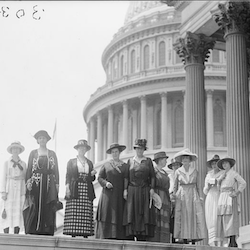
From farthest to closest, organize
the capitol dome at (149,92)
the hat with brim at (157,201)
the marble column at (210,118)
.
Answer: the capitol dome at (149,92) < the marble column at (210,118) < the hat with brim at (157,201)

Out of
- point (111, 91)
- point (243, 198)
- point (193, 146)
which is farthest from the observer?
point (111, 91)

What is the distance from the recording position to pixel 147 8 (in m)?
81.1

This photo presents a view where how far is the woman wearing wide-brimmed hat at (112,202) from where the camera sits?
14.9m

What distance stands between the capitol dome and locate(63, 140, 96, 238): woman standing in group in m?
48.5

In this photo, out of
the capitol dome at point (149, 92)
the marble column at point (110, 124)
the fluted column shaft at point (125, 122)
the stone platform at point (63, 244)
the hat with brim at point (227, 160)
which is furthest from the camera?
the marble column at point (110, 124)

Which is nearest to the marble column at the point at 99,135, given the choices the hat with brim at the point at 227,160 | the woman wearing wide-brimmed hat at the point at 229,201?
the hat with brim at the point at 227,160

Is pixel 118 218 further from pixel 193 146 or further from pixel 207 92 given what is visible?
pixel 207 92

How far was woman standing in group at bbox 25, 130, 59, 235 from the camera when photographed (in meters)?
14.5

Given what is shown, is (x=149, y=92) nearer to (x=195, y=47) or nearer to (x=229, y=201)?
(x=195, y=47)

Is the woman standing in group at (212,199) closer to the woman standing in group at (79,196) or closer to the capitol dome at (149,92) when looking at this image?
the woman standing in group at (79,196)

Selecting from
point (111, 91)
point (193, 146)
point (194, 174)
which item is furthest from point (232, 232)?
point (111, 91)

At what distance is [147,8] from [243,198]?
61683 millimetres

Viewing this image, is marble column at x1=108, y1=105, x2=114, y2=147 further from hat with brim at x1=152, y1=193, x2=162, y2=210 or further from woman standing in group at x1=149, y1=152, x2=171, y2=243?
hat with brim at x1=152, y1=193, x2=162, y2=210

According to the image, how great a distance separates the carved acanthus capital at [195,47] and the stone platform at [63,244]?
1293cm
